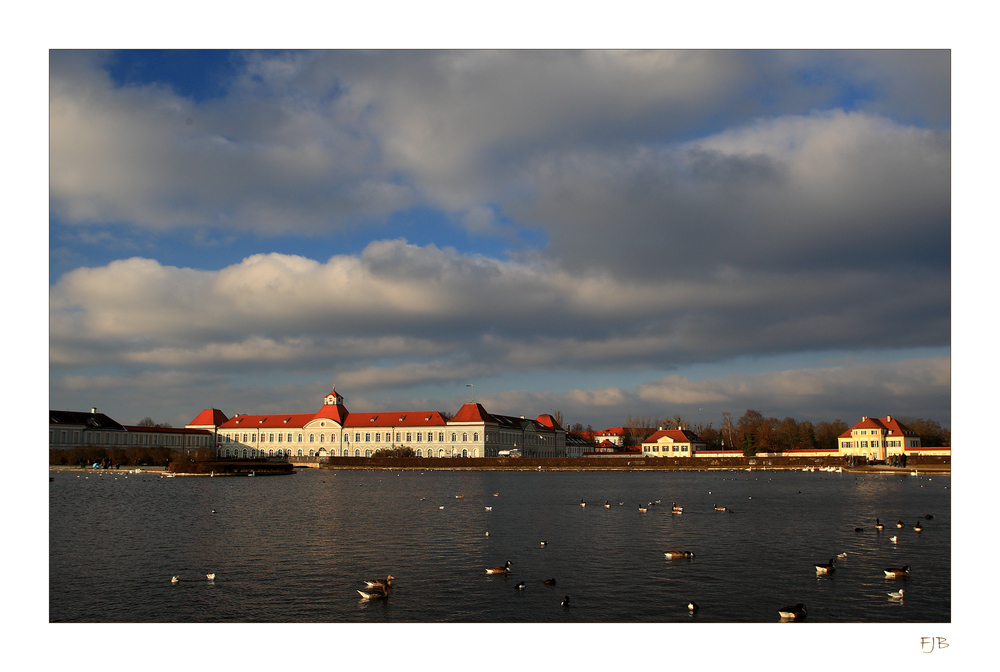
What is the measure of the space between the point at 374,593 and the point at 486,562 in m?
4.99

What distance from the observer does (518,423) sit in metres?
132

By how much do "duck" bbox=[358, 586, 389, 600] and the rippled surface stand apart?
0.33m

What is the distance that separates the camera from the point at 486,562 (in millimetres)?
19609

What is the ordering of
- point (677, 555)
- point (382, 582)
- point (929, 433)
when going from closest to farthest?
point (382, 582)
point (677, 555)
point (929, 433)

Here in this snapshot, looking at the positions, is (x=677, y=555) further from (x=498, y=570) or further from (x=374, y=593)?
(x=374, y=593)

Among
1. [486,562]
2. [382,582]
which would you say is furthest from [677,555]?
[382,582]

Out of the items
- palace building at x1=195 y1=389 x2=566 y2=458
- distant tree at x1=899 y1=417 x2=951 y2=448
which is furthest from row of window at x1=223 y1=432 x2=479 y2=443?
distant tree at x1=899 y1=417 x2=951 y2=448

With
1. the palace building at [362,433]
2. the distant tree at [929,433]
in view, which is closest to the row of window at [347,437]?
the palace building at [362,433]

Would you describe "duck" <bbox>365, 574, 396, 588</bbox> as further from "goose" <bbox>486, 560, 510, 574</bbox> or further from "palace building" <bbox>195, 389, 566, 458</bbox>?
"palace building" <bbox>195, 389, 566, 458</bbox>

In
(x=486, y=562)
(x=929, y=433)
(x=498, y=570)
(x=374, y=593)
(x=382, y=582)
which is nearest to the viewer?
(x=374, y=593)

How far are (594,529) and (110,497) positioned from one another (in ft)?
100

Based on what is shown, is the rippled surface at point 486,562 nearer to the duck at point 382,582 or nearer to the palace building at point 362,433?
the duck at point 382,582

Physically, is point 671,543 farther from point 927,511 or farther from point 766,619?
point 927,511

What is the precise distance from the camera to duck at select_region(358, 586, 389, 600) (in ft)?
49.8
